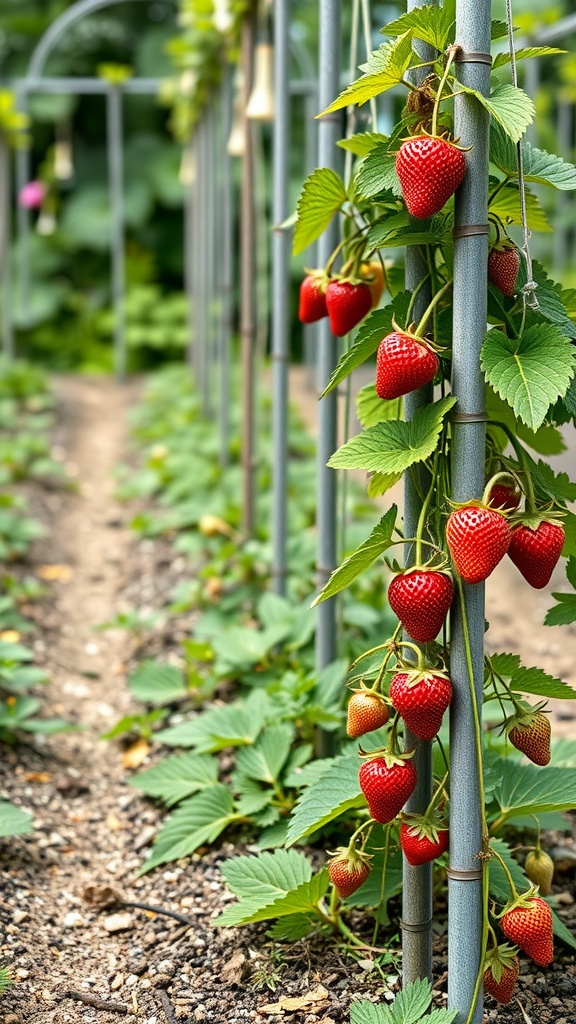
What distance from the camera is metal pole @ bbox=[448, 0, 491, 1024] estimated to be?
3.51 feet

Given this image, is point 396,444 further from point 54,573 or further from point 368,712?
point 54,573

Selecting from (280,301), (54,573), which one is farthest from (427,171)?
(54,573)

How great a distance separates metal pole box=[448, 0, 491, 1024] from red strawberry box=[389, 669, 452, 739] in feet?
0.18

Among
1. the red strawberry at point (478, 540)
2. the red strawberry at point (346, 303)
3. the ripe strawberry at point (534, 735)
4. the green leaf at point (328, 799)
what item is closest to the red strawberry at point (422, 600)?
the red strawberry at point (478, 540)

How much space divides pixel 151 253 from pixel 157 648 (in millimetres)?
6695

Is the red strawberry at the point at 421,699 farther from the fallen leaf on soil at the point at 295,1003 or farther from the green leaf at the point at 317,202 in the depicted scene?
the green leaf at the point at 317,202

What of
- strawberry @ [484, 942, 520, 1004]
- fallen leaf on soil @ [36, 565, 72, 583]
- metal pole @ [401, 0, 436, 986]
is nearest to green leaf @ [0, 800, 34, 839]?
metal pole @ [401, 0, 436, 986]

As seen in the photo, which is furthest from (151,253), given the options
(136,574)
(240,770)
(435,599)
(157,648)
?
(435,599)

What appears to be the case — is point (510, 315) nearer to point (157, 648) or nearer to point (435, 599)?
point (435, 599)

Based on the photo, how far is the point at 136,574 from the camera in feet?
11.2

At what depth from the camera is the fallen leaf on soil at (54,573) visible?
11.2 ft

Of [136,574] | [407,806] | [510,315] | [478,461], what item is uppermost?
[510,315]

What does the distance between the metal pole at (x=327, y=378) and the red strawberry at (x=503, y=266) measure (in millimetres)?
540

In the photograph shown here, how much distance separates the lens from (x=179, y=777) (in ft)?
→ 5.94
